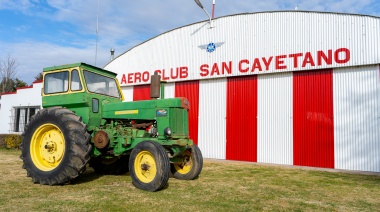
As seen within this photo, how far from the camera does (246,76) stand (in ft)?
39.9

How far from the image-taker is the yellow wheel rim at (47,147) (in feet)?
22.5

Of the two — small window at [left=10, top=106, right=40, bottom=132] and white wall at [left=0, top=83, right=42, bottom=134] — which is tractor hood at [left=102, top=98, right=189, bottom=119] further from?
small window at [left=10, top=106, right=40, bottom=132]

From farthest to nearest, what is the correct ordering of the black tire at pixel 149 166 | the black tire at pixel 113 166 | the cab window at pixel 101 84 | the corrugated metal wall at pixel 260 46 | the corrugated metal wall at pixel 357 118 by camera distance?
the corrugated metal wall at pixel 260 46 → the corrugated metal wall at pixel 357 118 → the black tire at pixel 113 166 → the cab window at pixel 101 84 → the black tire at pixel 149 166

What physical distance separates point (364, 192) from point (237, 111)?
6.05 metres

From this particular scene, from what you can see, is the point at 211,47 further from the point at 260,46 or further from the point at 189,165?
the point at 189,165

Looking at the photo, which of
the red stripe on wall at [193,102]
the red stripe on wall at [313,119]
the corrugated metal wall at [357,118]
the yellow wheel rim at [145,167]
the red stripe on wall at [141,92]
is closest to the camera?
the yellow wheel rim at [145,167]

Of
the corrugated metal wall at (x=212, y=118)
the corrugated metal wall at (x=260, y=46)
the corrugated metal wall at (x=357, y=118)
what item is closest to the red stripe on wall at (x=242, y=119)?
the corrugated metal wall at (x=212, y=118)

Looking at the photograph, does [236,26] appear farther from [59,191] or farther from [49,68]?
[59,191]

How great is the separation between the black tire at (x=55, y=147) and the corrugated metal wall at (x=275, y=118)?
6982 millimetres

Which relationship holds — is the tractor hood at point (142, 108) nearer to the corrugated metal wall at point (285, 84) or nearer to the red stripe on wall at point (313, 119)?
the corrugated metal wall at point (285, 84)

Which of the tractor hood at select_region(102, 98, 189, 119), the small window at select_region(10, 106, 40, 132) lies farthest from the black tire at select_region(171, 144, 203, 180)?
the small window at select_region(10, 106, 40, 132)

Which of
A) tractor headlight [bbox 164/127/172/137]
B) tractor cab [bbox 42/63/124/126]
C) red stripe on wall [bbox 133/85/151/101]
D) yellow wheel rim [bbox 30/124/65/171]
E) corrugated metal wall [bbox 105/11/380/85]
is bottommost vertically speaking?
yellow wheel rim [bbox 30/124/65/171]

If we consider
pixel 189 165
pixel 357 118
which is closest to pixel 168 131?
pixel 189 165

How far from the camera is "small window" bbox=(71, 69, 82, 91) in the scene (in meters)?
7.08
